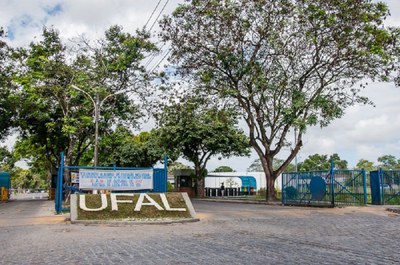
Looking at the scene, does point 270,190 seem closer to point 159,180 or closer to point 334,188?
point 334,188

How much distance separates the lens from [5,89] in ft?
89.8

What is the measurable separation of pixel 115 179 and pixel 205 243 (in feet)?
27.1

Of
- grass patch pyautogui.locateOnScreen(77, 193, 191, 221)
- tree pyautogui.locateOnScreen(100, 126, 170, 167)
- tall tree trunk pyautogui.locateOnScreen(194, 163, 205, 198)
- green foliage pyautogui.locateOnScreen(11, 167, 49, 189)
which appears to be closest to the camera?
grass patch pyautogui.locateOnScreen(77, 193, 191, 221)

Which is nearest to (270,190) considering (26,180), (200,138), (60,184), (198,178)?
(200,138)

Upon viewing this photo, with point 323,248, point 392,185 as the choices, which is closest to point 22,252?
point 323,248

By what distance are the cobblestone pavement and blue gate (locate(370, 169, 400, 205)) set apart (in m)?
8.36

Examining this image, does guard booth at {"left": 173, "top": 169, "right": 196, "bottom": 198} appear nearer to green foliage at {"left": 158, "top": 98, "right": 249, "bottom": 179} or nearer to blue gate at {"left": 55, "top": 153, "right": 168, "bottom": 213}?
green foliage at {"left": 158, "top": 98, "right": 249, "bottom": 179}

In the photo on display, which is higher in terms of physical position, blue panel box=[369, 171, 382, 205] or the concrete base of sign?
blue panel box=[369, 171, 382, 205]

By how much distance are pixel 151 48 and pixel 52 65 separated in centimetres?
624

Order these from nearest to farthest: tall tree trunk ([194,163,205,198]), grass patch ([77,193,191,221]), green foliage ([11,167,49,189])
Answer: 1. grass patch ([77,193,191,221])
2. tall tree trunk ([194,163,205,198])
3. green foliage ([11,167,49,189])

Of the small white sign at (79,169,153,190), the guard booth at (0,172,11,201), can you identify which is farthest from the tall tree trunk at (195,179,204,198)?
the small white sign at (79,169,153,190)

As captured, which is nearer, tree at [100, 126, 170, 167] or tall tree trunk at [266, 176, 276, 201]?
tall tree trunk at [266, 176, 276, 201]

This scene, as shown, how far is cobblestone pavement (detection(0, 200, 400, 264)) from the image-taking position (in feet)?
21.8

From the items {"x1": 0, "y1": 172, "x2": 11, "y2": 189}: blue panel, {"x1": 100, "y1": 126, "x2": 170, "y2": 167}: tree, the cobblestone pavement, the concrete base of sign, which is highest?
{"x1": 100, "y1": 126, "x2": 170, "y2": 167}: tree
